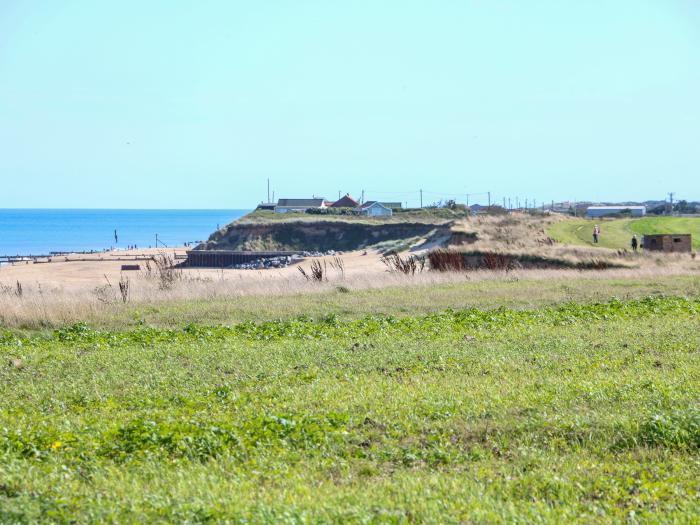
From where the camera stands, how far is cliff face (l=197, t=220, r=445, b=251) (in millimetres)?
99000

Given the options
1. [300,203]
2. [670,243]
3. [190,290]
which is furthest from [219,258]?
[190,290]

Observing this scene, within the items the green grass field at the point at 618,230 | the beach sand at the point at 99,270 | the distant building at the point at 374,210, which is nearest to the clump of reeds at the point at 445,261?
the beach sand at the point at 99,270

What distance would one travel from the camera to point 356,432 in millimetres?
10164

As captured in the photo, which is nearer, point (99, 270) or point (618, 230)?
point (618, 230)

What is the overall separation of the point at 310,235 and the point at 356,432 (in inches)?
3732

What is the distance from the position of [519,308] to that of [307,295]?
7354 mm

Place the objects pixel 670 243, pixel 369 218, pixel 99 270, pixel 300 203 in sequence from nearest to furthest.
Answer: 1. pixel 670 243
2. pixel 99 270
3. pixel 369 218
4. pixel 300 203

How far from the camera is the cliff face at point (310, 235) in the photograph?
325 ft

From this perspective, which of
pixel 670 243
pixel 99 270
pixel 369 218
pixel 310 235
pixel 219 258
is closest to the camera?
pixel 670 243

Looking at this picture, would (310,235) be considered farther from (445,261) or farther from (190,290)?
(190,290)

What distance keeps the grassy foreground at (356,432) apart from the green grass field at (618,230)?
142 ft

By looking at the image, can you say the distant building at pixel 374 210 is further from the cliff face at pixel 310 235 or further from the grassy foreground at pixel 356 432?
the grassy foreground at pixel 356 432

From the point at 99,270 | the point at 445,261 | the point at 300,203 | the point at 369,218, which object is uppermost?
the point at 300,203

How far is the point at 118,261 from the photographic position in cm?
8394
